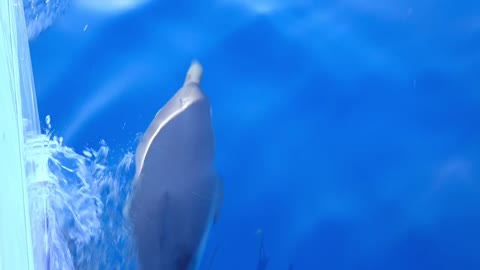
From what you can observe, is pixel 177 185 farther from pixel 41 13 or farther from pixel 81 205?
pixel 41 13

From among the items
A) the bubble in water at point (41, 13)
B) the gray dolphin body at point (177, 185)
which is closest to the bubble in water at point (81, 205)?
the gray dolphin body at point (177, 185)

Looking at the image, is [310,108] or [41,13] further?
[41,13]

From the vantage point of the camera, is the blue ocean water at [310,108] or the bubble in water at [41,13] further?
the bubble in water at [41,13]

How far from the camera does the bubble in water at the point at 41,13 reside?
4.71ft

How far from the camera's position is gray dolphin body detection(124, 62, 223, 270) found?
1.32 metres

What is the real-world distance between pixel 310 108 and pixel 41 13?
604 millimetres

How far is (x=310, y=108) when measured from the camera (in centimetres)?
134

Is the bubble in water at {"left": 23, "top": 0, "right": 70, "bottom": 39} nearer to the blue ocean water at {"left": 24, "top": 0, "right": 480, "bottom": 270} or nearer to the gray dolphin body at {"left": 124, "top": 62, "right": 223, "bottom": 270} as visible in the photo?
the blue ocean water at {"left": 24, "top": 0, "right": 480, "bottom": 270}

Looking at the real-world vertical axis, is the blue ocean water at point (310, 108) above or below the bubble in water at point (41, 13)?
below

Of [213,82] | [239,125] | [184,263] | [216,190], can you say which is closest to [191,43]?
[213,82]

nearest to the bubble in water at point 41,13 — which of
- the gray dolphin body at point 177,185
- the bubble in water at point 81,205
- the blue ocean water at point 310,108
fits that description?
the blue ocean water at point 310,108

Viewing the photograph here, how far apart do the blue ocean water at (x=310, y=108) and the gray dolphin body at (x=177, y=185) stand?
2 centimetres

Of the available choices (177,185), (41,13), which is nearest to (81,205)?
(177,185)

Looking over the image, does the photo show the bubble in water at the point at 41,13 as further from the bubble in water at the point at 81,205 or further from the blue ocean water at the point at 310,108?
the bubble in water at the point at 81,205
